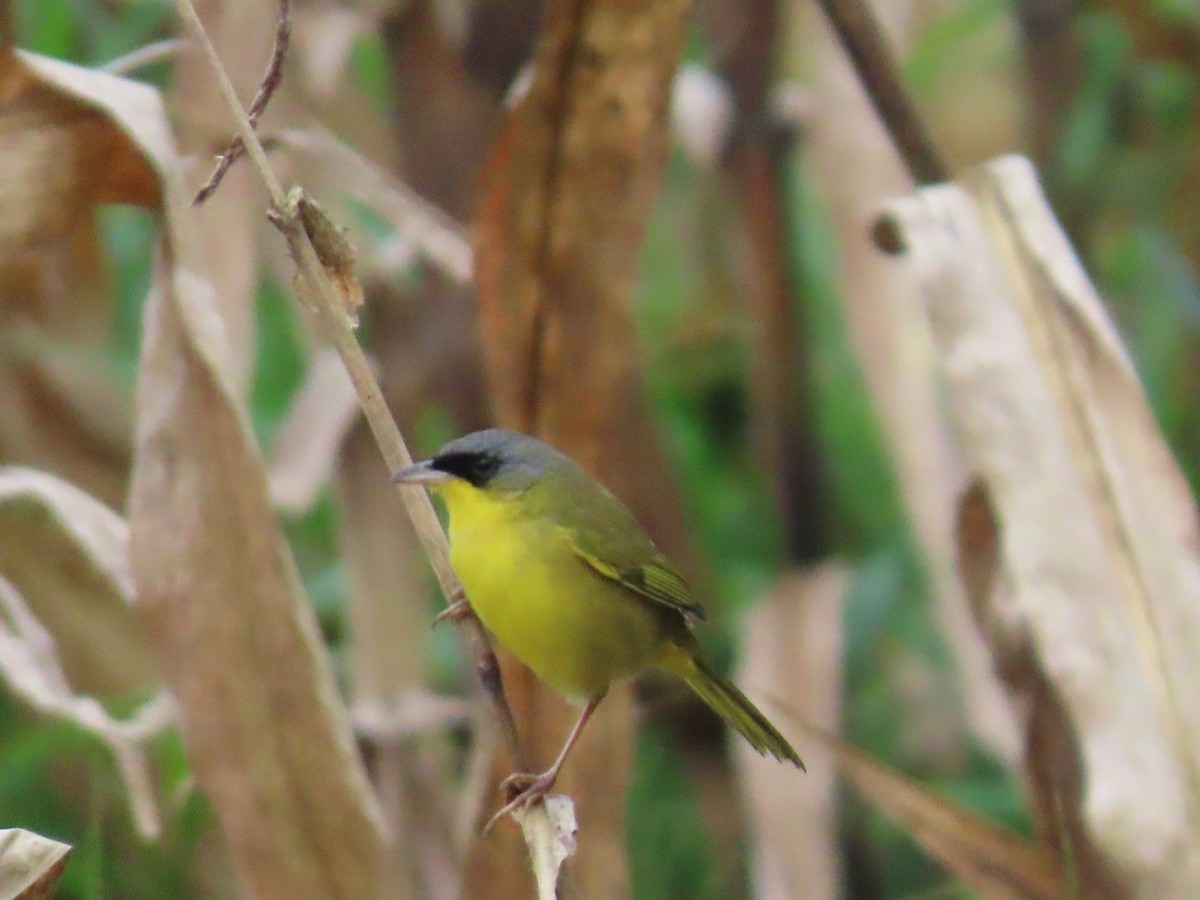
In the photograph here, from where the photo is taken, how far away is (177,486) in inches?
78.2

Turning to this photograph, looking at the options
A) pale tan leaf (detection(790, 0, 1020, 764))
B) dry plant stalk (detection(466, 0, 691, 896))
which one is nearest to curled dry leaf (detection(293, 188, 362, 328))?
dry plant stalk (detection(466, 0, 691, 896))

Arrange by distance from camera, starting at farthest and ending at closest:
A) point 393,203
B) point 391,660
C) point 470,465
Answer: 1. point 391,660
2. point 393,203
3. point 470,465

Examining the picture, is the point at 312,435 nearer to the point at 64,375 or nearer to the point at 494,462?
the point at 494,462

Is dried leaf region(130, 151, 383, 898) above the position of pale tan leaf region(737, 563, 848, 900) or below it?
above

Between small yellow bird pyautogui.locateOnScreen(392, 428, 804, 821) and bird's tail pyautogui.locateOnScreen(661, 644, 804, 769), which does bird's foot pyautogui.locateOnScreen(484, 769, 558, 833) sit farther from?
bird's tail pyautogui.locateOnScreen(661, 644, 804, 769)

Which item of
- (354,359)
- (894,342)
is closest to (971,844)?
(354,359)

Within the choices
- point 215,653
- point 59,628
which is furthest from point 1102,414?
point 59,628

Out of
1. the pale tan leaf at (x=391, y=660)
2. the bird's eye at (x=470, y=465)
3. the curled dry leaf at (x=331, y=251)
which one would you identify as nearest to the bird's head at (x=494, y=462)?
the bird's eye at (x=470, y=465)

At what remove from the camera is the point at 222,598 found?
1.98m

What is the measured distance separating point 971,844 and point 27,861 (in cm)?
132

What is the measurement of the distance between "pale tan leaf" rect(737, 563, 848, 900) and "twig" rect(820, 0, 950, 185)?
1154 millimetres

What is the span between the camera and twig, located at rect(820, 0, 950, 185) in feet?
7.45

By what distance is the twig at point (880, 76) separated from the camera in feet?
7.45

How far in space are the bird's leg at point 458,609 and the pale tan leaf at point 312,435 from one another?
28.2 inches
